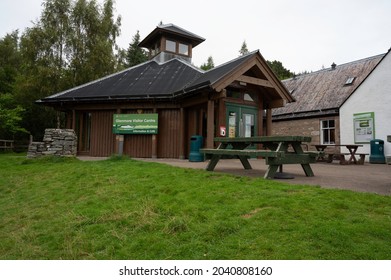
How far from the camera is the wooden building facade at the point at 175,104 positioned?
11250 mm

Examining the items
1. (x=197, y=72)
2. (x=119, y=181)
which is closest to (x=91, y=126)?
(x=197, y=72)

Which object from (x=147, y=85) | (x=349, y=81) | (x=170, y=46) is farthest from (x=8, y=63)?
(x=349, y=81)

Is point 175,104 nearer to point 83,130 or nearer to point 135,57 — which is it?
point 83,130

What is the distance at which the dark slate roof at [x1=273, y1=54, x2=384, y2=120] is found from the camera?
16297 millimetres

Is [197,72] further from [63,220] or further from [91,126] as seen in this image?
[63,220]

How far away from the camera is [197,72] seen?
1471 centimetres

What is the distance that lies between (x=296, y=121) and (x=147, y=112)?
1058 cm

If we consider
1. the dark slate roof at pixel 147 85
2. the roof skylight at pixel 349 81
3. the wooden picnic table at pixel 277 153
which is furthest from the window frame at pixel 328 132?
the wooden picnic table at pixel 277 153

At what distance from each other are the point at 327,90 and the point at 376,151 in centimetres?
609

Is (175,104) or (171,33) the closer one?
(175,104)

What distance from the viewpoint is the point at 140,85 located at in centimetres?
1441

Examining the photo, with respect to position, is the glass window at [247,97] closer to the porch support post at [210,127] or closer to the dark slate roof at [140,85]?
the porch support post at [210,127]

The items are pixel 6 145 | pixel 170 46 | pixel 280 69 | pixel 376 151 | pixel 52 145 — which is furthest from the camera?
pixel 280 69

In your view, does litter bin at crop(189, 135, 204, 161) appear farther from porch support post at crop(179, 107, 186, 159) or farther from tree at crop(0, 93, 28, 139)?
tree at crop(0, 93, 28, 139)
